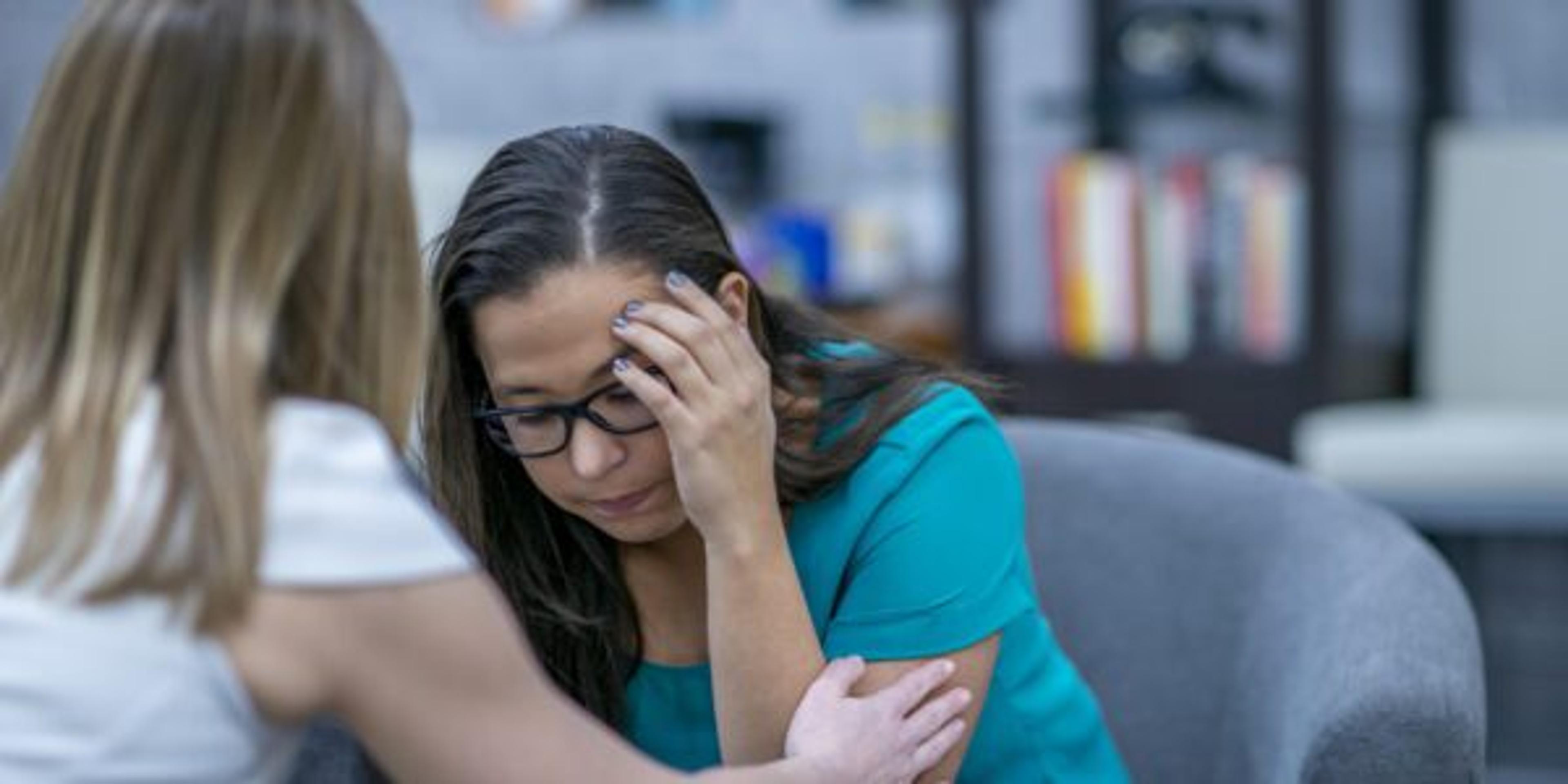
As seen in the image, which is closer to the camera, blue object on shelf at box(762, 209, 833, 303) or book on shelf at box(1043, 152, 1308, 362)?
book on shelf at box(1043, 152, 1308, 362)

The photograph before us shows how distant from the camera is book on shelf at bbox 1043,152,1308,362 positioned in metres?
3.37

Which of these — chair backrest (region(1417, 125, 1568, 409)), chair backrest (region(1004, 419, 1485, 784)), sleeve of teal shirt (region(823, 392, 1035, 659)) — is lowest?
chair backrest (region(1417, 125, 1568, 409))

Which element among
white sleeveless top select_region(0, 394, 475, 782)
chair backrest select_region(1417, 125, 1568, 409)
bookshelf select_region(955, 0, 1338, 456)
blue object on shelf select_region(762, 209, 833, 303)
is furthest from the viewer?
blue object on shelf select_region(762, 209, 833, 303)

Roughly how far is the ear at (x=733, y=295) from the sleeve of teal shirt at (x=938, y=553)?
147mm

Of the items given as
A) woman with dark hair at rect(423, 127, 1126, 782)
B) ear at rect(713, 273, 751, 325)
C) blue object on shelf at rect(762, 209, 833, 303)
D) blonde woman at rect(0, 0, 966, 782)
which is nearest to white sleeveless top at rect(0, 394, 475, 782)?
blonde woman at rect(0, 0, 966, 782)

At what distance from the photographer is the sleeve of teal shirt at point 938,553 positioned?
4.99 ft

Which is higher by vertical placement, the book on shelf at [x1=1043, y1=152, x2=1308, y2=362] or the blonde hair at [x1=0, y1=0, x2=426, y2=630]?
the blonde hair at [x1=0, y1=0, x2=426, y2=630]

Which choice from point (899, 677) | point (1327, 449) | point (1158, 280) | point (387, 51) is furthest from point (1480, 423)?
point (387, 51)

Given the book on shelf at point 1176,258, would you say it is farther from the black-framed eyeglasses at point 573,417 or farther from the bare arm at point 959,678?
the black-framed eyeglasses at point 573,417

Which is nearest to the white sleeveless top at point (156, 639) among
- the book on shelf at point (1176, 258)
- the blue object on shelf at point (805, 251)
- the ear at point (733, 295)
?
the ear at point (733, 295)

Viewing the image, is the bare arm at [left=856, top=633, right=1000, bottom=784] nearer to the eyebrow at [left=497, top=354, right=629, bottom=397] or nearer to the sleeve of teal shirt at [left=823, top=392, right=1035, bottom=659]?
the sleeve of teal shirt at [left=823, top=392, right=1035, bottom=659]

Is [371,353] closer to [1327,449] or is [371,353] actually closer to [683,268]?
[683,268]

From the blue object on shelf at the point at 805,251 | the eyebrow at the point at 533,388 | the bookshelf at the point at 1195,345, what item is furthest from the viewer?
the blue object on shelf at the point at 805,251

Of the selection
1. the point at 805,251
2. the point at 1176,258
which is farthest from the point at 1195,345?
the point at 805,251
